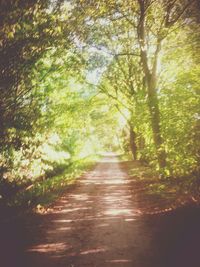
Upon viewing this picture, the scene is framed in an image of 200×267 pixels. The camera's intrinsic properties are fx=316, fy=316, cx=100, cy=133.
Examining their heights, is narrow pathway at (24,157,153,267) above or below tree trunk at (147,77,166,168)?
below

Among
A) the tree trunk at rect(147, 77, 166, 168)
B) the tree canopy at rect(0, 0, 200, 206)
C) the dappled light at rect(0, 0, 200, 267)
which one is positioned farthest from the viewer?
the tree trunk at rect(147, 77, 166, 168)

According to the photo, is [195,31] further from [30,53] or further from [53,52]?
[30,53]

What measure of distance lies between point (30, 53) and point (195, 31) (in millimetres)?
8385

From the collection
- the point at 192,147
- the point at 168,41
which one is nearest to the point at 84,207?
the point at 192,147

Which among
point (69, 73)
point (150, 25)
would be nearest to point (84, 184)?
point (69, 73)

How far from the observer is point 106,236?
8734 mm

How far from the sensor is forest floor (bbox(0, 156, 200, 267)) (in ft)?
23.0

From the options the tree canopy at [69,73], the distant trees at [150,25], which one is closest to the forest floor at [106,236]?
the tree canopy at [69,73]

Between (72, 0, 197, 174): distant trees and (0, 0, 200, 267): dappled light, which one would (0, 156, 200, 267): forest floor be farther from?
(72, 0, 197, 174): distant trees

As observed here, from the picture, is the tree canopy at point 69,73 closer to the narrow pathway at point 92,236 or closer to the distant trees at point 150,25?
the distant trees at point 150,25

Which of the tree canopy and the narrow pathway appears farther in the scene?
the tree canopy

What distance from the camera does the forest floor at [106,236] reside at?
701cm

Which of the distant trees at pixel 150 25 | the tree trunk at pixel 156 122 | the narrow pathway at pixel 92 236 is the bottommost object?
the narrow pathway at pixel 92 236

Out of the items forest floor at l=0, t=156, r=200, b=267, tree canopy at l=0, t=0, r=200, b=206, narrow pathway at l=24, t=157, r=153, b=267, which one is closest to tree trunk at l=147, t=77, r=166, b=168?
tree canopy at l=0, t=0, r=200, b=206
